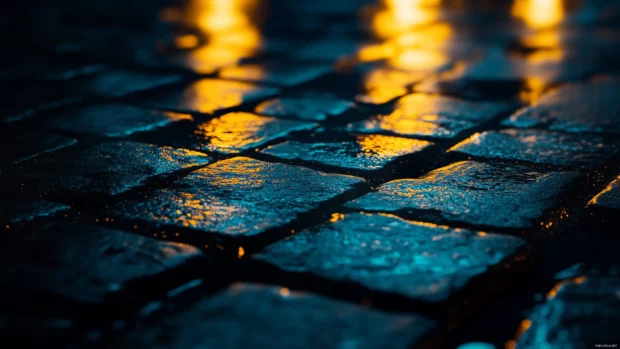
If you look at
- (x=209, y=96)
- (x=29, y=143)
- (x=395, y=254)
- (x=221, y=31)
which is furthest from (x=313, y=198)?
(x=221, y=31)

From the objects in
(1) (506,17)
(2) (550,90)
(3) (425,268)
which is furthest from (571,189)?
(1) (506,17)

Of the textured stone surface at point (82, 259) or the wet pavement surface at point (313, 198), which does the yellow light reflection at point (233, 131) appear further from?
the textured stone surface at point (82, 259)

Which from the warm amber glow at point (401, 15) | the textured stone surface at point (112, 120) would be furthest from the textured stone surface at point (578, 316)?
the warm amber glow at point (401, 15)

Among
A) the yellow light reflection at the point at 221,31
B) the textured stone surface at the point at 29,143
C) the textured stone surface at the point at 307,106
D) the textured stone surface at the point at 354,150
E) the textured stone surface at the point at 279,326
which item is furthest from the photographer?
the yellow light reflection at the point at 221,31

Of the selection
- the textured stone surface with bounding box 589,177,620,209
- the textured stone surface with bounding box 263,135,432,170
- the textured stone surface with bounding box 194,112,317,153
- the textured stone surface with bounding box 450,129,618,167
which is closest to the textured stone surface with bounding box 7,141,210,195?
the textured stone surface with bounding box 194,112,317,153

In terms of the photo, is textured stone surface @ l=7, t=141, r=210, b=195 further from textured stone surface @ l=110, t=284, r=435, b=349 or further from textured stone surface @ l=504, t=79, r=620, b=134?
textured stone surface @ l=504, t=79, r=620, b=134

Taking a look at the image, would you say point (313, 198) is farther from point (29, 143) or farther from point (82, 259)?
point (29, 143)

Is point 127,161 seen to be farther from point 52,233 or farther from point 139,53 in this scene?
point 139,53
